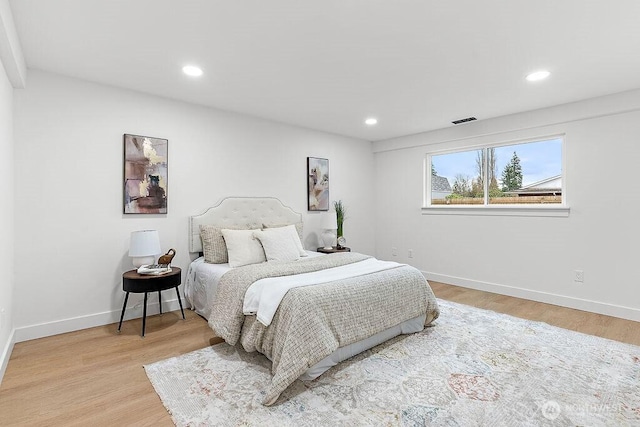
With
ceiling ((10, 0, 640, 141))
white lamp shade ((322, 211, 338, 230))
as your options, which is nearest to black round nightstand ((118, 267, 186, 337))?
ceiling ((10, 0, 640, 141))

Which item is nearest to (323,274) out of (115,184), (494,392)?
(494,392)

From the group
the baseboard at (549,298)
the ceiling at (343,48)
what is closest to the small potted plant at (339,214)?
the baseboard at (549,298)

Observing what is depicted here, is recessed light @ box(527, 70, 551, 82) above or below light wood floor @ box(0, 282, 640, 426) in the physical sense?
above

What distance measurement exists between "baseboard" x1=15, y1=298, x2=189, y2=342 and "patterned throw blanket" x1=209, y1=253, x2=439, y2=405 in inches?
44.9

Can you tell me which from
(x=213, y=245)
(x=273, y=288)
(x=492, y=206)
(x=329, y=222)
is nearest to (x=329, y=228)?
(x=329, y=222)

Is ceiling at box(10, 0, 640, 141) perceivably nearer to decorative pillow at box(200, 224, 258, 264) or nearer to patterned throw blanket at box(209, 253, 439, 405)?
decorative pillow at box(200, 224, 258, 264)

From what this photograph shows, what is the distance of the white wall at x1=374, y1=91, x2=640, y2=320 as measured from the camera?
11.3 ft

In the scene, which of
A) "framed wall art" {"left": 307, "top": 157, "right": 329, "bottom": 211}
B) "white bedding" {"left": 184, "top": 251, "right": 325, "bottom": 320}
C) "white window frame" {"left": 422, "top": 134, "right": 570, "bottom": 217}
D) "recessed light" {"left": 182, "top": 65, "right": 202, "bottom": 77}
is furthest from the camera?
"framed wall art" {"left": 307, "top": 157, "right": 329, "bottom": 211}

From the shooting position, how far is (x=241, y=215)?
4.14 metres

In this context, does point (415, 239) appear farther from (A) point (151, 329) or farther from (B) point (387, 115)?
(A) point (151, 329)

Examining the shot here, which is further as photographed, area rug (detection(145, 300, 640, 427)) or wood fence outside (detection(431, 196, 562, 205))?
wood fence outside (detection(431, 196, 562, 205))

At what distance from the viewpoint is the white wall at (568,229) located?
3.45 m

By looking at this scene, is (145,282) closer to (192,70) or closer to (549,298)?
(192,70)

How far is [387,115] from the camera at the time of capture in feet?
13.9
